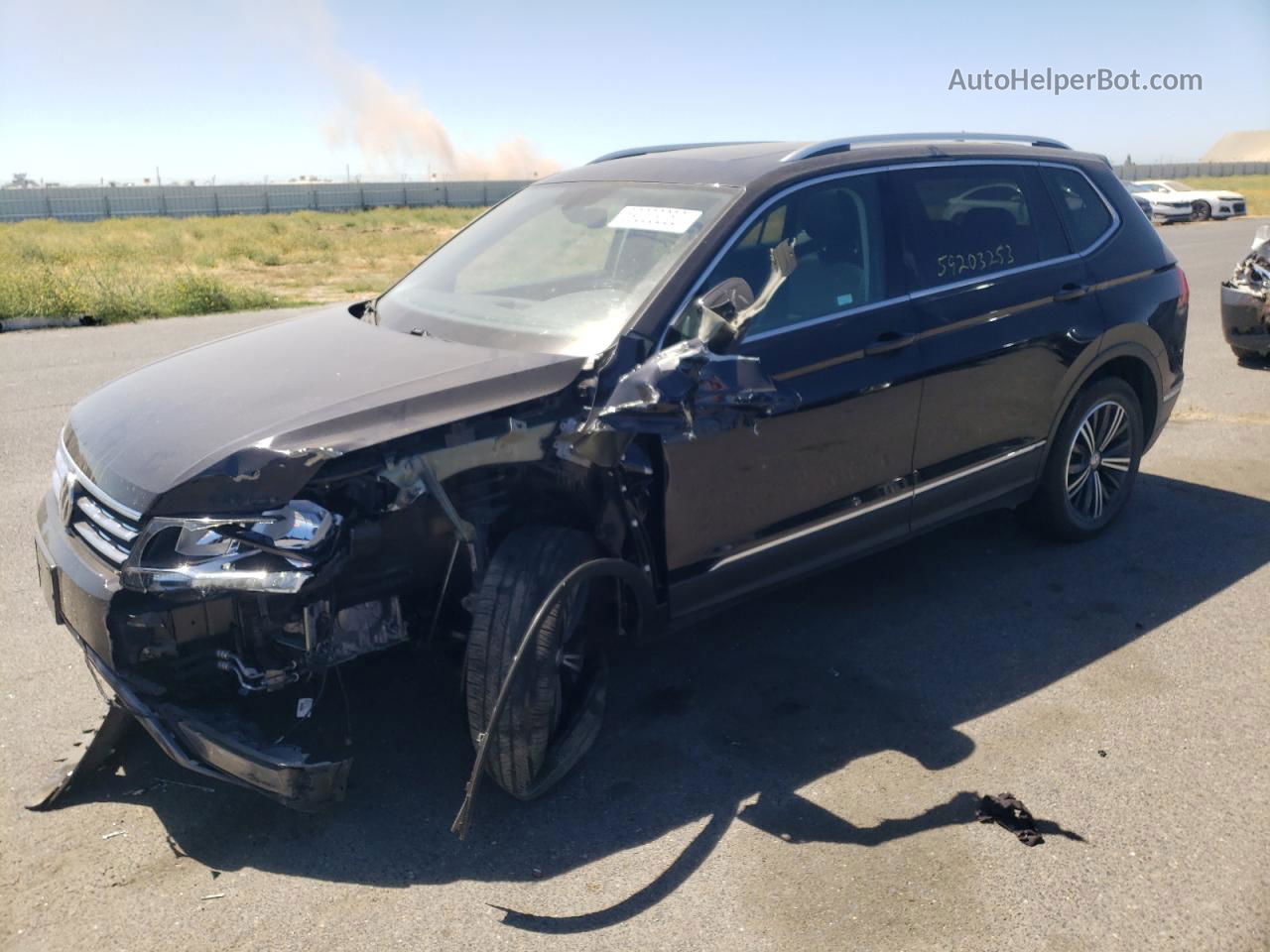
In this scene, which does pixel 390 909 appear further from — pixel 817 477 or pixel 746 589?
pixel 817 477

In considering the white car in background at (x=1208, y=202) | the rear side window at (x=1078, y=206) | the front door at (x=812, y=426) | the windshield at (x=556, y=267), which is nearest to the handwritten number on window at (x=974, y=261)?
the front door at (x=812, y=426)

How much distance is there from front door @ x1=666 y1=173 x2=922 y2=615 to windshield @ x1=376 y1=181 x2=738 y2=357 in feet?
0.94

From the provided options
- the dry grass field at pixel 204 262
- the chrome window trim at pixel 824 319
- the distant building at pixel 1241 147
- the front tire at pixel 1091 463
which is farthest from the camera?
the distant building at pixel 1241 147

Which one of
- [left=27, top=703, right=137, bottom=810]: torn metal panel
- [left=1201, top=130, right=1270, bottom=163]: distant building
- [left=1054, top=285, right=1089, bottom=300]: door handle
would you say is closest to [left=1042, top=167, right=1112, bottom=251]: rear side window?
[left=1054, top=285, right=1089, bottom=300]: door handle

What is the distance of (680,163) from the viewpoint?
4.51 metres

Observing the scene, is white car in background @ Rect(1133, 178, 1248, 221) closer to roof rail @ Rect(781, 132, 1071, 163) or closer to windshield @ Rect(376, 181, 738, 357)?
roof rail @ Rect(781, 132, 1071, 163)

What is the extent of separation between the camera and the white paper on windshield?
407 centimetres

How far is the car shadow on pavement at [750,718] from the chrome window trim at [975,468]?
631 millimetres

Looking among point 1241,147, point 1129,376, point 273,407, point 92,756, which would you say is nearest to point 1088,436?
point 1129,376

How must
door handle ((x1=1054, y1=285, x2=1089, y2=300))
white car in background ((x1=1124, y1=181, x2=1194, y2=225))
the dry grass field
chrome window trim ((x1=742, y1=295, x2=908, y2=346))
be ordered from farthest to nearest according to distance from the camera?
white car in background ((x1=1124, y1=181, x2=1194, y2=225))
the dry grass field
door handle ((x1=1054, y1=285, x2=1089, y2=300))
chrome window trim ((x1=742, y1=295, x2=908, y2=346))

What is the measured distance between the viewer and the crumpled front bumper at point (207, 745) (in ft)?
9.93

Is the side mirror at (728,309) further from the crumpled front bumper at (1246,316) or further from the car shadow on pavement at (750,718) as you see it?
the crumpled front bumper at (1246,316)

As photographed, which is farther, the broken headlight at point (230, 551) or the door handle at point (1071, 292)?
the door handle at point (1071, 292)

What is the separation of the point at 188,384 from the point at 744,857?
2399 mm
